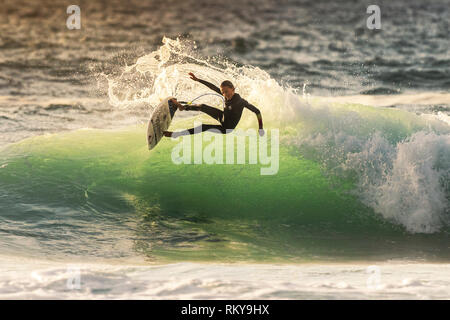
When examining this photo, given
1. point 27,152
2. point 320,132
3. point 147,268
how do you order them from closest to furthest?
point 147,268 → point 320,132 → point 27,152

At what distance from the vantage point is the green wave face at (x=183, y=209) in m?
7.11

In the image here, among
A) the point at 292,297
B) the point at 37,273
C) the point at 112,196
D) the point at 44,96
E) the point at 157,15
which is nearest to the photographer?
the point at 292,297

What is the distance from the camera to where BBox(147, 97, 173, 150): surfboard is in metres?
8.05

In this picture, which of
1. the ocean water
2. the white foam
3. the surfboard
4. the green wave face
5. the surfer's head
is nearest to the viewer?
the white foam

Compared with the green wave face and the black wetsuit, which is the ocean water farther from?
the black wetsuit

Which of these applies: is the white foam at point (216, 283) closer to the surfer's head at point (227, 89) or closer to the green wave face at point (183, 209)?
the green wave face at point (183, 209)

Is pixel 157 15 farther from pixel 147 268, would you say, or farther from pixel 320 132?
pixel 147 268

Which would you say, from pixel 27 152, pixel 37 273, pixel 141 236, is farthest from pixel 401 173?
pixel 27 152

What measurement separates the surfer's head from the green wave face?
1900 mm

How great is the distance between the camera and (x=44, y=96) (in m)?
15.9

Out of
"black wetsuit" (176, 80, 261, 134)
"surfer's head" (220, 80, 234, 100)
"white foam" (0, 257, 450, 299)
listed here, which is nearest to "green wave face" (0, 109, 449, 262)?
"white foam" (0, 257, 450, 299)

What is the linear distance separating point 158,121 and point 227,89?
121cm

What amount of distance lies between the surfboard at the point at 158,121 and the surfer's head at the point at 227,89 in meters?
0.94

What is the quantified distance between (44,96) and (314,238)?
10.8 metres
